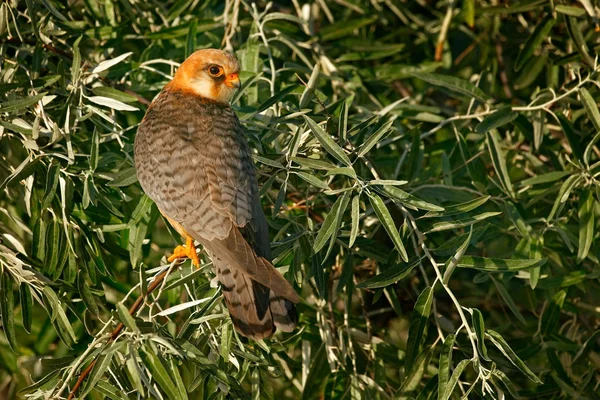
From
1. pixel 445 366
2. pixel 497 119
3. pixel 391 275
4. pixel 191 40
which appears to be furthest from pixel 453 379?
pixel 191 40

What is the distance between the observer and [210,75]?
3.85 m

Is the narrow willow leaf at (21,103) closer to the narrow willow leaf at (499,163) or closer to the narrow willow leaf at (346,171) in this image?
the narrow willow leaf at (346,171)

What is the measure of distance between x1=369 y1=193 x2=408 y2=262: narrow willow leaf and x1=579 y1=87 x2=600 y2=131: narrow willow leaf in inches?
53.1

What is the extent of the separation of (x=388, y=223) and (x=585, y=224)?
3.91ft

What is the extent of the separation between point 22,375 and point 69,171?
1478 millimetres

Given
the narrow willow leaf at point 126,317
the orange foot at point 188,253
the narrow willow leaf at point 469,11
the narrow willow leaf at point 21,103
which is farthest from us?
the narrow willow leaf at point 469,11

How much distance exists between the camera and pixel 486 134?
12.9 ft

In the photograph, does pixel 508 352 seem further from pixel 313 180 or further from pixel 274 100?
pixel 274 100

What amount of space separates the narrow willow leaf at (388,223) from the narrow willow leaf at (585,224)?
1080 millimetres

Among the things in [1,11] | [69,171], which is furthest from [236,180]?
[1,11]

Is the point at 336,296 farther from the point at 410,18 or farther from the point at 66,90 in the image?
the point at 410,18

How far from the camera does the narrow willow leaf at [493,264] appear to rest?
3.07m

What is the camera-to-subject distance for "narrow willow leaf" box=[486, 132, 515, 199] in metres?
3.79

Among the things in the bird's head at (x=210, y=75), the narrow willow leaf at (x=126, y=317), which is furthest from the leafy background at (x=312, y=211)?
the bird's head at (x=210, y=75)
